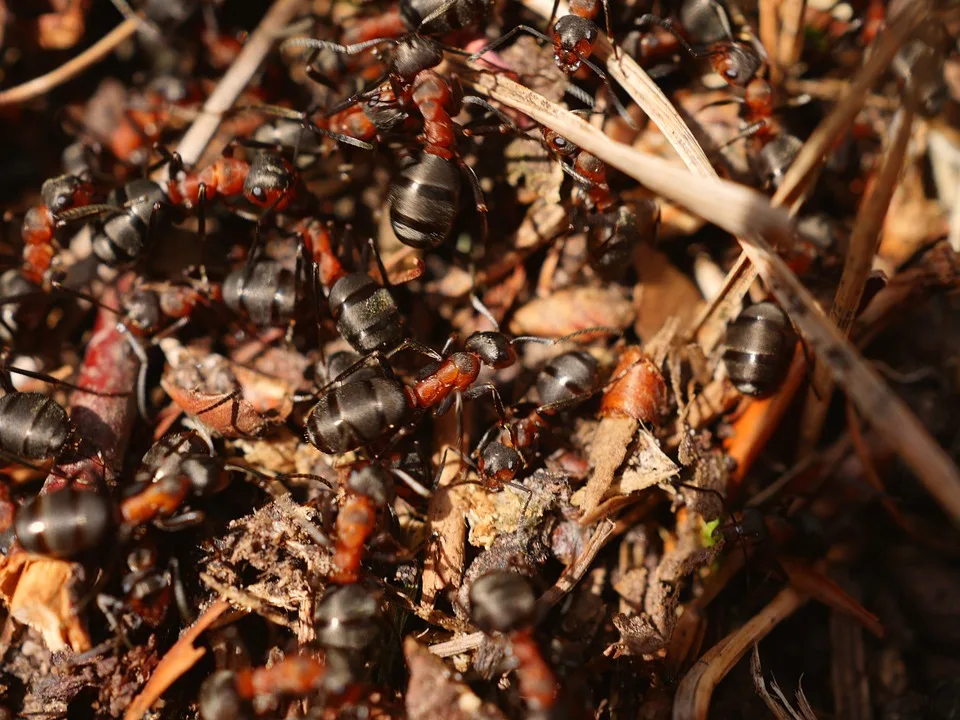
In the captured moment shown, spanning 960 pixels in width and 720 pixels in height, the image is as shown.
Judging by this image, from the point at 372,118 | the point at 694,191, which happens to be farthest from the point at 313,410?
the point at 694,191

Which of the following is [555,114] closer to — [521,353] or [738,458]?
[521,353]

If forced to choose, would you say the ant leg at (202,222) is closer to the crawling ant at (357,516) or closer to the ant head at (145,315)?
the ant head at (145,315)

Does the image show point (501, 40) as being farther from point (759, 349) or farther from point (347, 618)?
point (347, 618)

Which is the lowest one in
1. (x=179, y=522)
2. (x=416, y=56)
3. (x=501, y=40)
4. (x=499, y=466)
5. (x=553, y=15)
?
(x=179, y=522)

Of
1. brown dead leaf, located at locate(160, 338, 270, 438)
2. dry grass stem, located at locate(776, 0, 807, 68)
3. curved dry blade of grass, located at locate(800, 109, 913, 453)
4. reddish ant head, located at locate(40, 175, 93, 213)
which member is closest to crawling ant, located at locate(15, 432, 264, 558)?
brown dead leaf, located at locate(160, 338, 270, 438)

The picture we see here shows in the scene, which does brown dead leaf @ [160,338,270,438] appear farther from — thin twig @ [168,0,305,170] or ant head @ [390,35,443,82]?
ant head @ [390,35,443,82]

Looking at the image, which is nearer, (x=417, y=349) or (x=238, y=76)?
(x=417, y=349)

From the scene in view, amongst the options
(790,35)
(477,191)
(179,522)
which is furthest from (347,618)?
(790,35)
